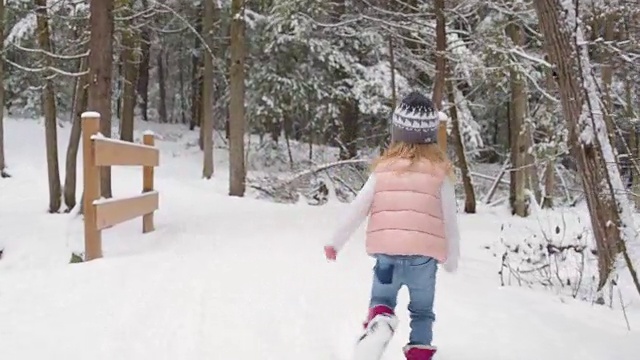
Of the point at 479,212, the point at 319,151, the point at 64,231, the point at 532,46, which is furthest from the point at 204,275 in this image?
the point at 319,151

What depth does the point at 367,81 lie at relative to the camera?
15805mm

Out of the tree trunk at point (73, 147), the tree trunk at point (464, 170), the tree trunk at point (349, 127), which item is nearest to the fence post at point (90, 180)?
the tree trunk at point (73, 147)

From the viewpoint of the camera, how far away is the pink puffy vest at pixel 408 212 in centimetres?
300

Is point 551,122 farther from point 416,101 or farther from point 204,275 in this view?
point 416,101

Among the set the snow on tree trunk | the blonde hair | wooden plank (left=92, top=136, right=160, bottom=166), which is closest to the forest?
the snow on tree trunk

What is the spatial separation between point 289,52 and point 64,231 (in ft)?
31.5

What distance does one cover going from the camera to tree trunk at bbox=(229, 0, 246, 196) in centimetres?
1376

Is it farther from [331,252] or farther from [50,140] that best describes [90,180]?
[50,140]

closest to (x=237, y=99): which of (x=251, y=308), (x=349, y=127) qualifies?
(x=349, y=127)

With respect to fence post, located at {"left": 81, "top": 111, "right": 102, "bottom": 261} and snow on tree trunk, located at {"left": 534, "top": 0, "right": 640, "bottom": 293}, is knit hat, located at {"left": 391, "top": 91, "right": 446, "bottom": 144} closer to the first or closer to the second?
snow on tree trunk, located at {"left": 534, "top": 0, "right": 640, "bottom": 293}

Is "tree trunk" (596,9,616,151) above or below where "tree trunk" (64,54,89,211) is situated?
above

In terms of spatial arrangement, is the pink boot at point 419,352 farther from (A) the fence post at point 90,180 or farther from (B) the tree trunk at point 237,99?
(B) the tree trunk at point 237,99

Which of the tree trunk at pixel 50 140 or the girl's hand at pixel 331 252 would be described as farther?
the tree trunk at pixel 50 140

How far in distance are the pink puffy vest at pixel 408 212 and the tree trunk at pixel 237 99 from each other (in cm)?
1115
